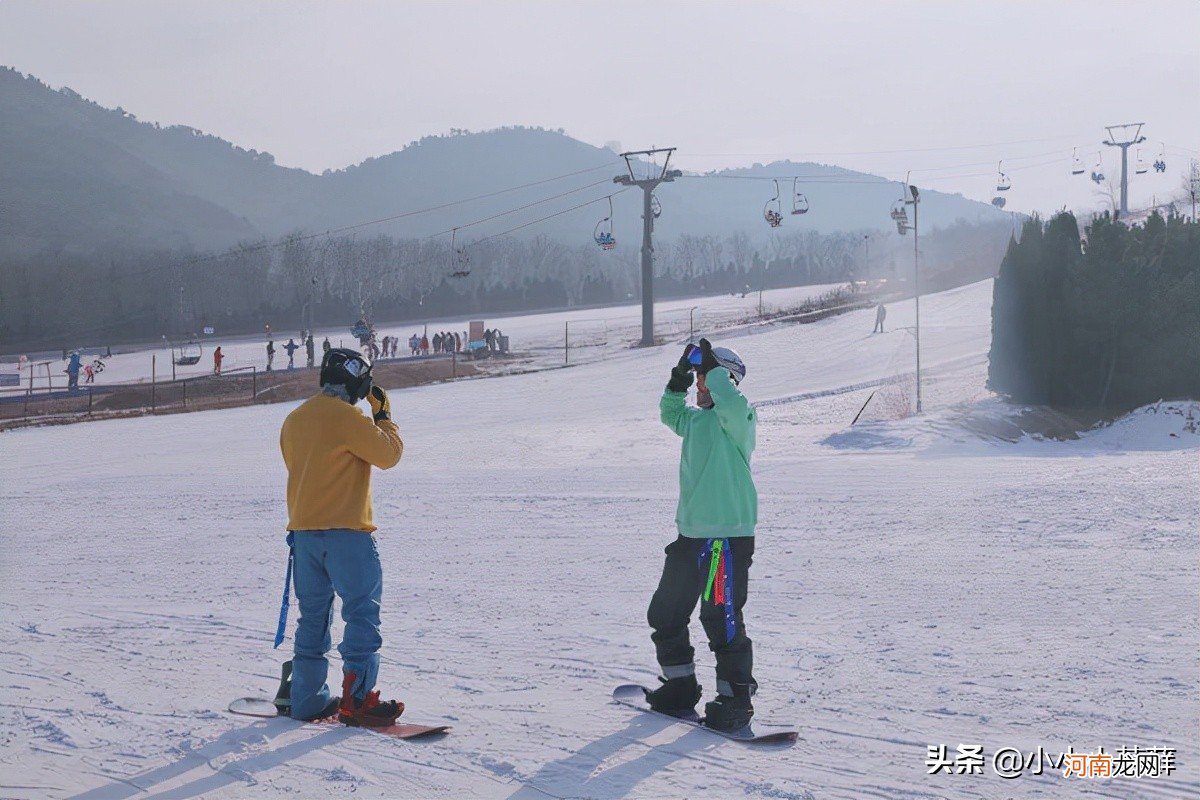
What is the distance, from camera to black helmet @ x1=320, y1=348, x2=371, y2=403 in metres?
5.47

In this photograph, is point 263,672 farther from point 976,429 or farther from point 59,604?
point 976,429

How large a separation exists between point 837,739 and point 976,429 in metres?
16.2

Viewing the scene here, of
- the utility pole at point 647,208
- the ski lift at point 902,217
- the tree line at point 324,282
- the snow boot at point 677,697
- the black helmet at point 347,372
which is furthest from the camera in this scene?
the tree line at point 324,282

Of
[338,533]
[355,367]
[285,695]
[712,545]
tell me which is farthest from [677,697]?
[355,367]

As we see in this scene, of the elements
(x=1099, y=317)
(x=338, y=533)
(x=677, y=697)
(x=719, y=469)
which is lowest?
(x=677, y=697)

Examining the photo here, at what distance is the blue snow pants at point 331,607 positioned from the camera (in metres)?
5.36

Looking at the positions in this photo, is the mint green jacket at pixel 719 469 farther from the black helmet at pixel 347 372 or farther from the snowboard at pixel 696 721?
the black helmet at pixel 347 372

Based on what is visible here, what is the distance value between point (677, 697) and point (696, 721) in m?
0.16

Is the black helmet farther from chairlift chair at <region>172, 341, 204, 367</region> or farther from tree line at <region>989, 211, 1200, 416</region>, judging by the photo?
Result: chairlift chair at <region>172, 341, 204, 367</region>

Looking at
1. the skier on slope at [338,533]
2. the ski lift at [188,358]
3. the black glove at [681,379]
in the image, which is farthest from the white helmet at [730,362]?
the ski lift at [188,358]

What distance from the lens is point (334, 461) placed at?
5.38 metres

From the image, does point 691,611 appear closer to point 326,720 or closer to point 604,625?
point 326,720

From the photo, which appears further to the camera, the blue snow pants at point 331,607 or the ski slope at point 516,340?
the ski slope at point 516,340

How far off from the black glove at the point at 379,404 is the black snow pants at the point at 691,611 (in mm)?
1627
